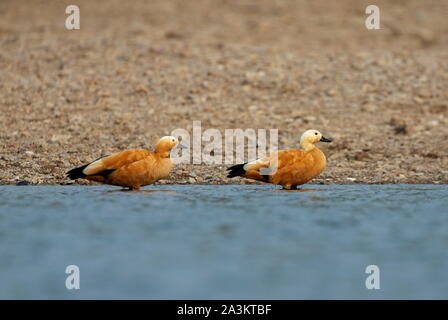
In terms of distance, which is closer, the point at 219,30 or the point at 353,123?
the point at 353,123

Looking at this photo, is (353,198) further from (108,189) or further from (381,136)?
(381,136)

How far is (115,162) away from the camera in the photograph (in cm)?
1109

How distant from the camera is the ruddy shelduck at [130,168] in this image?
11023 mm

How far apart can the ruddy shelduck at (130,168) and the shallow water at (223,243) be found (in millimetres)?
215

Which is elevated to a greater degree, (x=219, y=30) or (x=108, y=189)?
(x=219, y=30)

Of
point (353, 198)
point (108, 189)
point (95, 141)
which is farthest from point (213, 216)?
point (95, 141)

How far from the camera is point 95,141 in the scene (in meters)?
14.8

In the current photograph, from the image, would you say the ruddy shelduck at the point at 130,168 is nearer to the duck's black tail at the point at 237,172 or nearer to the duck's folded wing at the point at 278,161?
the duck's black tail at the point at 237,172

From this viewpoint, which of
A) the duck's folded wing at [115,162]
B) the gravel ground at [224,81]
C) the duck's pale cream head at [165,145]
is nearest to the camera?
the duck's folded wing at [115,162]

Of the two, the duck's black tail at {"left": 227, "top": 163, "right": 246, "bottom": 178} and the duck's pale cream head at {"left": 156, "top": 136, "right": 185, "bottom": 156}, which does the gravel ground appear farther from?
the duck's pale cream head at {"left": 156, "top": 136, "right": 185, "bottom": 156}

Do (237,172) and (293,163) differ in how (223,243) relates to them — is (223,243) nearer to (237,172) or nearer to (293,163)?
(237,172)

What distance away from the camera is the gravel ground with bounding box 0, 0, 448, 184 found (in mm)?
14367

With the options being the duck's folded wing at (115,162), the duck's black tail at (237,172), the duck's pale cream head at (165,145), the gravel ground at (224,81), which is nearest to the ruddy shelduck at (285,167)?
the duck's black tail at (237,172)
